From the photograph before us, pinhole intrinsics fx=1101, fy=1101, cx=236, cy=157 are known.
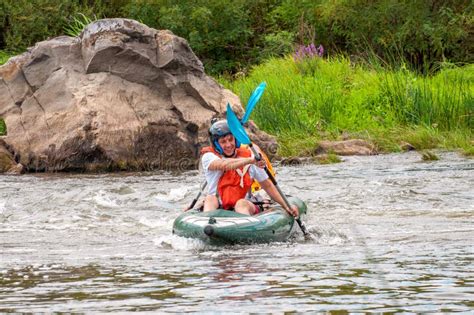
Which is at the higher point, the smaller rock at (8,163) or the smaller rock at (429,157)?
the smaller rock at (8,163)

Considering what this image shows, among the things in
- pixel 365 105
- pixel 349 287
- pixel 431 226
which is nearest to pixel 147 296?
pixel 349 287

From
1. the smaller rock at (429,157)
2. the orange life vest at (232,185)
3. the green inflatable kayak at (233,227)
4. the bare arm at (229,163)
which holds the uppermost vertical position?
the bare arm at (229,163)

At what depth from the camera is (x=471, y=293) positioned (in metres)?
6.57

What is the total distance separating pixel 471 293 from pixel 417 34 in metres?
19.0

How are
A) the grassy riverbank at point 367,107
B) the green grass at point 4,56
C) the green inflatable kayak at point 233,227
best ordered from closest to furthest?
the green inflatable kayak at point 233,227 < the grassy riverbank at point 367,107 < the green grass at point 4,56

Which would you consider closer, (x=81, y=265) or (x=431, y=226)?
(x=81, y=265)

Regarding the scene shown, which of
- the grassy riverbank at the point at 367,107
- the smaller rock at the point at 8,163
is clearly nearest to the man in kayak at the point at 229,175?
the smaller rock at the point at 8,163

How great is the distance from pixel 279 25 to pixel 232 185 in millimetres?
19508

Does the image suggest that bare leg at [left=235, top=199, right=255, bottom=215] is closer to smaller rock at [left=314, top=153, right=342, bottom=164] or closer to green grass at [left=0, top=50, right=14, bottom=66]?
smaller rock at [left=314, top=153, right=342, bottom=164]

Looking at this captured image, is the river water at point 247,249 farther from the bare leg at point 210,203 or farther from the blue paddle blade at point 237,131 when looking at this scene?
the blue paddle blade at point 237,131

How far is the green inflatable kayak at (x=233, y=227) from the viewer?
9328mm

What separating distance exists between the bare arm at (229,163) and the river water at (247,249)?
2.52ft

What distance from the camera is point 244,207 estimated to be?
10062 millimetres

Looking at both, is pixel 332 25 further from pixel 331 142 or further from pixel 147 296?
pixel 147 296
